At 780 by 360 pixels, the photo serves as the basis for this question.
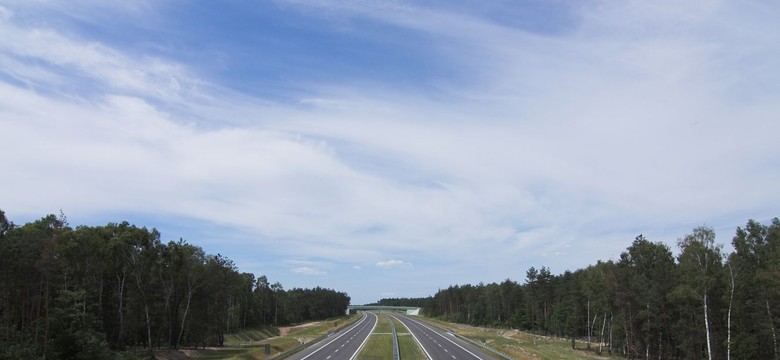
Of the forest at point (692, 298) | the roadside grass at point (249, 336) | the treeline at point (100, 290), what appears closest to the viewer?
the treeline at point (100, 290)

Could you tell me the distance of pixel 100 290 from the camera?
5972 centimetres

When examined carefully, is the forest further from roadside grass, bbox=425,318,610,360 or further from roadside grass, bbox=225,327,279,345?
roadside grass, bbox=225,327,279,345

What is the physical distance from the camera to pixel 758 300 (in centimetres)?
5359

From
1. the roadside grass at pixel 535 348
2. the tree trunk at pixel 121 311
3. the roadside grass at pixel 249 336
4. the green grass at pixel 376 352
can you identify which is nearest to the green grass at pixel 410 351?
the green grass at pixel 376 352

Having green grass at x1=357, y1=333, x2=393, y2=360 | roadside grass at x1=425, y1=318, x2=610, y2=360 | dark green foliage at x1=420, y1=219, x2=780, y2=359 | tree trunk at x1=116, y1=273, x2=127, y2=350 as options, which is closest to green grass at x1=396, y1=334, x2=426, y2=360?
green grass at x1=357, y1=333, x2=393, y2=360

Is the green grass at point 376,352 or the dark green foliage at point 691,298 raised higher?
the dark green foliage at point 691,298

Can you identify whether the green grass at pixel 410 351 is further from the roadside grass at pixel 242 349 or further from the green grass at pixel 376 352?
the roadside grass at pixel 242 349

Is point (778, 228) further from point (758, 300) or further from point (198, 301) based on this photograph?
point (198, 301)

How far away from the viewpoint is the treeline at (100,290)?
152 ft

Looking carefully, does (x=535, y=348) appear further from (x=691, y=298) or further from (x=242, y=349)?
(x=242, y=349)

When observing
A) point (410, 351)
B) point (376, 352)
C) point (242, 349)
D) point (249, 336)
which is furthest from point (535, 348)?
point (249, 336)

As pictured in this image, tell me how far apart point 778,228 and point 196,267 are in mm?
69533

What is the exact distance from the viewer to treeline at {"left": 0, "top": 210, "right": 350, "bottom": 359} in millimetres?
46312

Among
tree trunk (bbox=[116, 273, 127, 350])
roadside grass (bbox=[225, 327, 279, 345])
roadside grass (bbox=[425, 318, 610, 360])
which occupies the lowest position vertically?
roadside grass (bbox=[225, 327, 279, 345])
